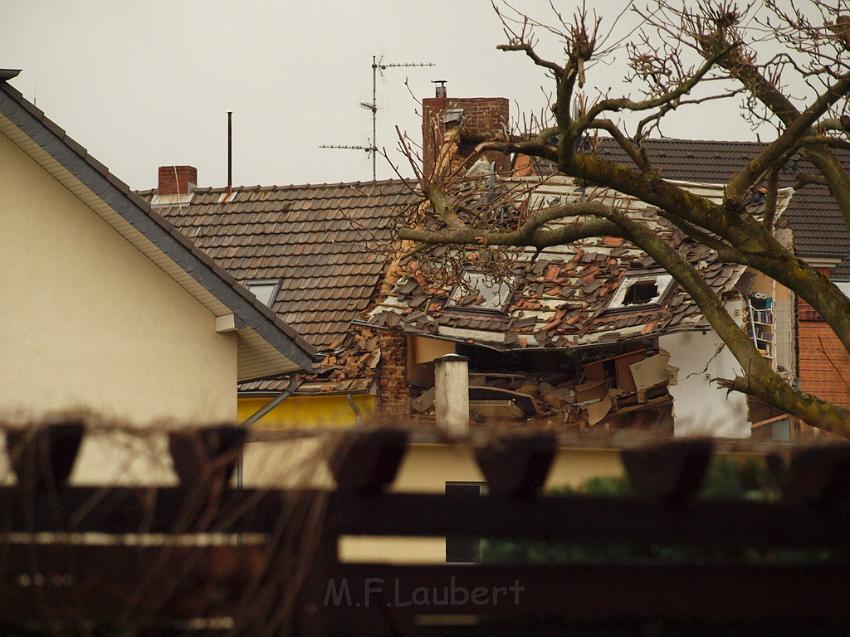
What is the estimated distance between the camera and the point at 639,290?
19.4 m

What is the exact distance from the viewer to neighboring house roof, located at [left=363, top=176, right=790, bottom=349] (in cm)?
1861

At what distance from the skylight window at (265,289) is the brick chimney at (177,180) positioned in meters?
4.76

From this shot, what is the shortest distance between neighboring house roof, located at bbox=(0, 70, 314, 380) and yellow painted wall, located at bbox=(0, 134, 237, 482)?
19 cm

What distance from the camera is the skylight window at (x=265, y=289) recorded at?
2161cm

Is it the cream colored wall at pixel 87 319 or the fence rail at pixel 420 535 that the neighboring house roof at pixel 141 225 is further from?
the fence rail at pixel 420 535

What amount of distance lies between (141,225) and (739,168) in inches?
775

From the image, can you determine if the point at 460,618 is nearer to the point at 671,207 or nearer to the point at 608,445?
the point at 608,445

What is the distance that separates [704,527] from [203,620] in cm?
173

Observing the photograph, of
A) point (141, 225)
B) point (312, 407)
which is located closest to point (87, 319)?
point (141, 225)

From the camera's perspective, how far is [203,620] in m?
4.34

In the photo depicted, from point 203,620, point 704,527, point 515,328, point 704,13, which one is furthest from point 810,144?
point 203,620

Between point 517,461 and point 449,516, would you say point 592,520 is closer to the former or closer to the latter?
point 517,461

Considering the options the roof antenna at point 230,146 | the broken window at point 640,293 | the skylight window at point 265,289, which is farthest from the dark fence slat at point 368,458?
the roof antenna at point 230,146

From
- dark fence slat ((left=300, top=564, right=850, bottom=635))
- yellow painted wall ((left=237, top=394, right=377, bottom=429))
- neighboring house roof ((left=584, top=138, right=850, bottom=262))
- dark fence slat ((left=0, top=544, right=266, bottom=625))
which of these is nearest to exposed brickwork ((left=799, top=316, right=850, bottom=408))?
neighboring house roof ((left=584, top=138, right=850, bottom=262))
